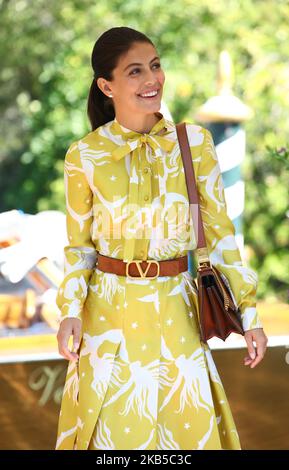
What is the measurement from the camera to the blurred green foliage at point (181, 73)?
8742mm

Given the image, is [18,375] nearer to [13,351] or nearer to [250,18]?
[13,351]

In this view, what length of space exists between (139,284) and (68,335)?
0.23 m

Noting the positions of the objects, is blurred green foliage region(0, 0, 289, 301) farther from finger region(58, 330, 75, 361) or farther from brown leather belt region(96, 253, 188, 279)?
finger region(58, 330, 75, 361)

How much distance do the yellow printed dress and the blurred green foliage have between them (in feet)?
19.2

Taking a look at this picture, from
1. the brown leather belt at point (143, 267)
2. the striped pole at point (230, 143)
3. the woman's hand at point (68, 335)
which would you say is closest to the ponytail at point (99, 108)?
the brown leather belt at point (143, 267)

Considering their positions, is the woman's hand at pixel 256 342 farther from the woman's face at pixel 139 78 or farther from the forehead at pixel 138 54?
the forehead at pixel 138 54

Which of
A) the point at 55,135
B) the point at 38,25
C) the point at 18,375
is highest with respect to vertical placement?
the point at 38,25

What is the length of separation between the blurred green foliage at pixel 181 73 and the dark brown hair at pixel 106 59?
568cm

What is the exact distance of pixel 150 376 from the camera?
268cm

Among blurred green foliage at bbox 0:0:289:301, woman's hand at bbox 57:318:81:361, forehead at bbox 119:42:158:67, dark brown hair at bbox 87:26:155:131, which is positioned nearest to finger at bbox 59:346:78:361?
woman's hand at bbox 57:318:81:361

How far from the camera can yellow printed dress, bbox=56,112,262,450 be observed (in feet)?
8.80

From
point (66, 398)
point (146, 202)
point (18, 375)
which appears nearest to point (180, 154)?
point (146, 202)

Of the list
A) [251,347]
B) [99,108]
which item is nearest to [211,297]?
[251,347]

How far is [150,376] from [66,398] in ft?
0.99
